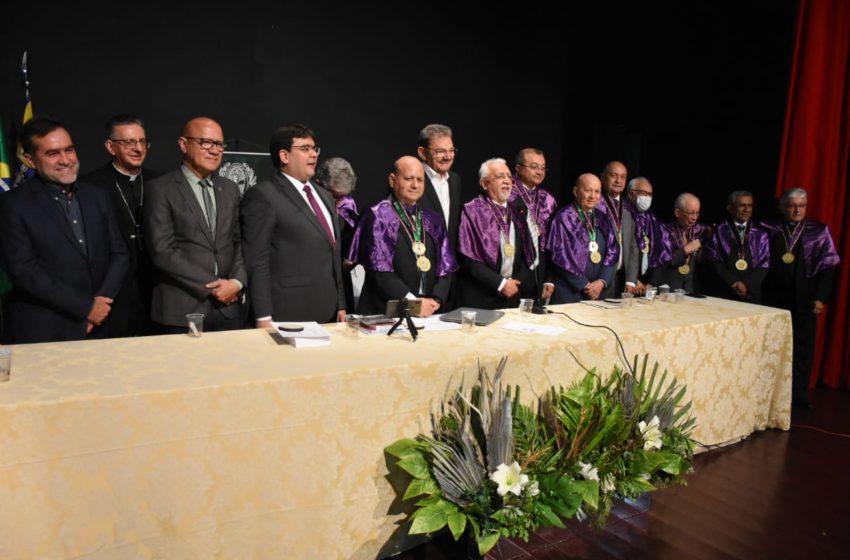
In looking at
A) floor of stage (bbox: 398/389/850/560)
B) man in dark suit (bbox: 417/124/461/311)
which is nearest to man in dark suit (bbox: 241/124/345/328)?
man in dark suit (bbox: 417/124/461/311)

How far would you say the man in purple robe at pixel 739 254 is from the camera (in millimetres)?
5004

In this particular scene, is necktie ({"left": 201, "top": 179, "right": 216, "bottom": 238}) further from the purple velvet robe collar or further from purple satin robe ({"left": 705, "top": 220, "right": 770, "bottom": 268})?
purple satin robe ({"left": 705, "top": 220, "right": 770, "bottom": 268})

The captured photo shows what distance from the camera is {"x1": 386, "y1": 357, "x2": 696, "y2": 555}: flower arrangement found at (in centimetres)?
208

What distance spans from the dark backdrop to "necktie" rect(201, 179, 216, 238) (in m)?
1.81

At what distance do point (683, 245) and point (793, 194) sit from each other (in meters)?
0.88

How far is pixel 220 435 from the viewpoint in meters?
1.91

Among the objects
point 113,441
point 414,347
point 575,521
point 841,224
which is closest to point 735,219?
point 841,224

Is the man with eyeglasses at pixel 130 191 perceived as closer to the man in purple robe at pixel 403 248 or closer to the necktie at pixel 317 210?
the necktie at pixel 317 210

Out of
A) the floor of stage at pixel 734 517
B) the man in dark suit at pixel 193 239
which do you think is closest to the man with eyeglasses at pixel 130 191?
the man in dark suit at pixel 193 239

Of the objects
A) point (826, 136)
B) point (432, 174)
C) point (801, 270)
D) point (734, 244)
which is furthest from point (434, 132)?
point (826, 136)

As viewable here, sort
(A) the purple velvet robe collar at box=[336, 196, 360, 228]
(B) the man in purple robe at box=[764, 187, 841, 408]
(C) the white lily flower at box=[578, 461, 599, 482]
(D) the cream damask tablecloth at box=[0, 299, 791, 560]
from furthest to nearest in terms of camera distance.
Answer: (B) the man in purple robe at box=[764, 187, 841, 408] → (A) the purple velvet robe collar at box=[336, 196, 360, 228] → (C) the white lily flower at box=[578, 461, 599, 482] → (D) the cream damask tablecloth at box=[0, 299, 791, 560]

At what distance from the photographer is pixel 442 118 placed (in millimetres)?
5824

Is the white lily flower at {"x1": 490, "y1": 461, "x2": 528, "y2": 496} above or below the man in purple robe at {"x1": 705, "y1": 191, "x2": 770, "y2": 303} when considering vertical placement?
below

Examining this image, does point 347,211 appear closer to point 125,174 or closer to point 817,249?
point 125,174
